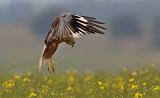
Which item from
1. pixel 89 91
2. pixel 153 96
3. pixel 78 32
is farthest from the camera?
pixel 89 91

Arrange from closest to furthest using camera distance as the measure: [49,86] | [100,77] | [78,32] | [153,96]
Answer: [78,32] < [153,96] < [49,86] < [100,77]

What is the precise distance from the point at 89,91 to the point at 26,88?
4.86ft

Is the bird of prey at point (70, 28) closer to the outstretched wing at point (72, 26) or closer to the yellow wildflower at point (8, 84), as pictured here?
the outstretched wing at point (72, 26)

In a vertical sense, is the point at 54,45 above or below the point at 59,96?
above

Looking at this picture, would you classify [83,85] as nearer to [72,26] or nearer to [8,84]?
[8,84]

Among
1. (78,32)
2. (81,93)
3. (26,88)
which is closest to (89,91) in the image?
(81,93)

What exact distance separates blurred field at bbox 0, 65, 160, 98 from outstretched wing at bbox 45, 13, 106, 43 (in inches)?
76.4

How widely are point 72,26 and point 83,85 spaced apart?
14.2 feet

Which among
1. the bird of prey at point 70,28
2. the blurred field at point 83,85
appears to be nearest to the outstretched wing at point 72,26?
the bird of prey at point 70,28

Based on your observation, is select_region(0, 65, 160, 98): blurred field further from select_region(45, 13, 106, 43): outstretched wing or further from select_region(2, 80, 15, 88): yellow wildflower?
select_region(45, 13, 106, 43): outstretched wing

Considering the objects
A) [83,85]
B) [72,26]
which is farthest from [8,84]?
[72,26]

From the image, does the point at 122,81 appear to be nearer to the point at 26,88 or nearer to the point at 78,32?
the point at 26,88

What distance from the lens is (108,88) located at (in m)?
14.1

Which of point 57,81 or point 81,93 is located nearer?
point 81,93
